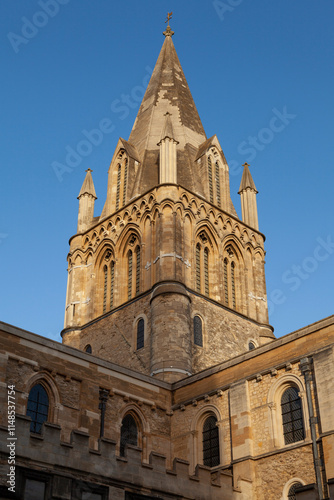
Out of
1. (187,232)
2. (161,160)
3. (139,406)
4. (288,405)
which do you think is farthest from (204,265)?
(288,405)

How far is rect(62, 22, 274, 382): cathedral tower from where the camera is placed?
1388 inches

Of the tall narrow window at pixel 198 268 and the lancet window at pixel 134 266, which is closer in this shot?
the tall narrow window at pixel 198 268

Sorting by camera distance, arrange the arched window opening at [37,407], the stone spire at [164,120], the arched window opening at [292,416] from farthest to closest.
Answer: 1. the stone spire at [164,120]
2. the arched window opening at [37,407]
3. the arched window opening at [292,416]

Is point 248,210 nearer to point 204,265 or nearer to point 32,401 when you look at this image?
point 204,265

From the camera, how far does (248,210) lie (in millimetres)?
44531

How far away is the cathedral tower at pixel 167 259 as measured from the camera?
35.2 m

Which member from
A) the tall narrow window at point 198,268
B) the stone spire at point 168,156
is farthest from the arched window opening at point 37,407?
the stone spire at point 168,156

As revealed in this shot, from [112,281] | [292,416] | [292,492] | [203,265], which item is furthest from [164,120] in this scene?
[292,492]

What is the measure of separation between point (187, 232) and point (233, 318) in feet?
17.1

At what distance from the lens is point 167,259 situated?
36562 mm

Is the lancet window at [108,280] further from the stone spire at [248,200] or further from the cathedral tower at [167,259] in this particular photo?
the stone spire at [248,200]

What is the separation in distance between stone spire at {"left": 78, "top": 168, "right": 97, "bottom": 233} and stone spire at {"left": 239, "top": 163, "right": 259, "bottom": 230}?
9.29m

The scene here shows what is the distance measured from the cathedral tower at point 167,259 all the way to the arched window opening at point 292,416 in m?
7.72

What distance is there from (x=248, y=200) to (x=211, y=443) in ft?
67.4
